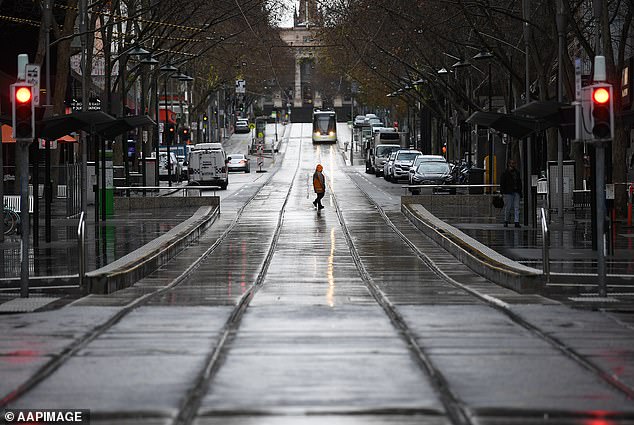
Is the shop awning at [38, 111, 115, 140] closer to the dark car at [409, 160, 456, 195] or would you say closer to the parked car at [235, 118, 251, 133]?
the dark car at [409, 160, 456, 195]

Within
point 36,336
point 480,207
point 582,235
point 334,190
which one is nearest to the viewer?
point 36,336

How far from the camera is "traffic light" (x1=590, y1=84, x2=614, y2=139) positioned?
20.4m

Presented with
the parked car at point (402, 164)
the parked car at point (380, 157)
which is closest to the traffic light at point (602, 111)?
the parked car at point (402, 164)

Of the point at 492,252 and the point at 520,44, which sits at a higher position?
the point at 520,44

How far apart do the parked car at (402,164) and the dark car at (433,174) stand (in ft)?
36.3

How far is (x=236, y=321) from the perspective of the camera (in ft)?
57.7

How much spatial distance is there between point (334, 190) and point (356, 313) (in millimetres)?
53024

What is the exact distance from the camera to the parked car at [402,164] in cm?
8150

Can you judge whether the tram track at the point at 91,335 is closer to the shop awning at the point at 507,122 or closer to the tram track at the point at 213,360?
the tram track at the point at 213,360

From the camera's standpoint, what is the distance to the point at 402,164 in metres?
82.0

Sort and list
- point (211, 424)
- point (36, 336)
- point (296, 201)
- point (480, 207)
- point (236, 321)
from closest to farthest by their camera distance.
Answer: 1. point (211, 424)
2. point (36, 336)
3. point (236, 321)
4. point (480, 207)
5. point (296, 201)

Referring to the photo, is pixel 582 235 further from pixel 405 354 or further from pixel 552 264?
pixel 405 354

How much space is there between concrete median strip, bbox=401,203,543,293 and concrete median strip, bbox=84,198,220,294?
6.21m

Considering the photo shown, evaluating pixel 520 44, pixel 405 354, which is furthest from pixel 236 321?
pixel 520 44
